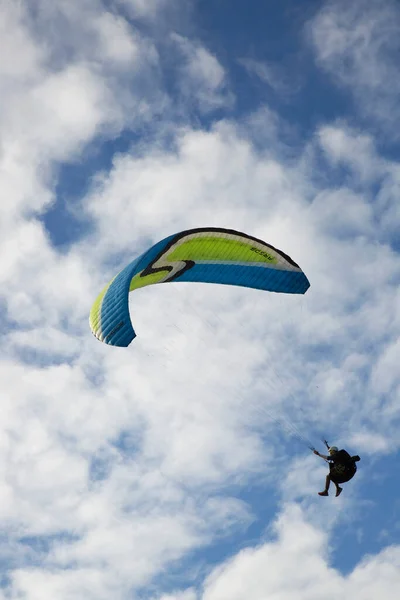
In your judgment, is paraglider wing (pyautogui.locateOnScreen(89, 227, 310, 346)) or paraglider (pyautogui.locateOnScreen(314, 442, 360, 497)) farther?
paraglider wing (pyautogui.locateOnScreen(89, 227, 310, 346))

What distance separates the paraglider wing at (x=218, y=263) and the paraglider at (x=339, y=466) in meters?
5.69

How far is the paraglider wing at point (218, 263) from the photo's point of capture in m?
20.9

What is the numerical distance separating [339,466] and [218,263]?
7.41m

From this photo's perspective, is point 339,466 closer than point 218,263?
Yes

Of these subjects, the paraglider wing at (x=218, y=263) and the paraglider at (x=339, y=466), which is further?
the paraglider wing at (x=218, y=263)

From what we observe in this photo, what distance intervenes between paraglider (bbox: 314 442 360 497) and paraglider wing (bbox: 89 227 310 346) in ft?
18.7

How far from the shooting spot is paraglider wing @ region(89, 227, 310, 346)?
20.9 m

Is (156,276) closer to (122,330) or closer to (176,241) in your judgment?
(176,241)

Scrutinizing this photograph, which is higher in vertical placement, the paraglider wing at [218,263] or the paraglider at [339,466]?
the paraglider wing at [218,263]

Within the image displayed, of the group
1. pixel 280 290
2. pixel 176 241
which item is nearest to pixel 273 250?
pixel 280 290

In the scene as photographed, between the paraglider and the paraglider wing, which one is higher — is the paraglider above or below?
below

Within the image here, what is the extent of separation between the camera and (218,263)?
2248 cm

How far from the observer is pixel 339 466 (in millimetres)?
18859

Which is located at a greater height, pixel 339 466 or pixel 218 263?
pixel 218 263
